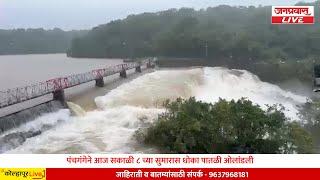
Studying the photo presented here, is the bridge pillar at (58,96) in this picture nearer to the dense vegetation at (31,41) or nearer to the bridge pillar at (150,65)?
the dense vegetation at (31,41)

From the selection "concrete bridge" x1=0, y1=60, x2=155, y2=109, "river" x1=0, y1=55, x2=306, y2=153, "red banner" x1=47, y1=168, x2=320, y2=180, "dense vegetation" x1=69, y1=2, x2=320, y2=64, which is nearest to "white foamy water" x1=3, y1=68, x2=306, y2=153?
"river" x1=0, y1=55, x2=306, y2=153

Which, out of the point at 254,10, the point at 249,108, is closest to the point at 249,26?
the point at 254,10

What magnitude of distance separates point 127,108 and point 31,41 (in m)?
22.6

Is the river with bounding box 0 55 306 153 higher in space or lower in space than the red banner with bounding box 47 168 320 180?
lower

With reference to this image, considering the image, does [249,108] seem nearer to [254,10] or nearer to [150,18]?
[254,10]

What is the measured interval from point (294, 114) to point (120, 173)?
16.0 m

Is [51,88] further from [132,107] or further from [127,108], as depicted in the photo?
[132,107]

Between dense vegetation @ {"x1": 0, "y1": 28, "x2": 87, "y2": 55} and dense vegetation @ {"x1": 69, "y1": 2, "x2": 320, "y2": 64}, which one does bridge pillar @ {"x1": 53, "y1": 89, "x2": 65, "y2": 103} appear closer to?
dense vegetation @ {"x1": 69, "y1": 2, "x2": 320, "y2": 64}

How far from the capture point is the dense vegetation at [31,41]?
1161 inches

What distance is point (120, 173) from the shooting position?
175 inches

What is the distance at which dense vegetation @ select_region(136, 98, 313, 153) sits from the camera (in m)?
10.4

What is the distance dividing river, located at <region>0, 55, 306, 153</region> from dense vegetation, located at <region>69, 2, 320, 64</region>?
2.93 m

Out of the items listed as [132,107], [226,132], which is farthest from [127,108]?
[226,132]

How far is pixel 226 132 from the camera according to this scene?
10570mm
